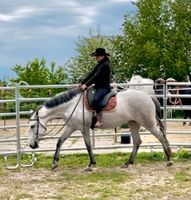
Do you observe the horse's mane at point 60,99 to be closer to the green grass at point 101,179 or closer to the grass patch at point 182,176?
the green grass at point 101,179

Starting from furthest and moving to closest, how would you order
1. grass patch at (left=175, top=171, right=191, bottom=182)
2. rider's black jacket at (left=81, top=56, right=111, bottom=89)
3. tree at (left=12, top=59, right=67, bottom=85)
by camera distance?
tree at (left=12, top=59, right=67, bottom=85) < rider's black jacket at (left=81, top=56, right=111, bottom=89) < grass patch at (left=175, top=171, right=191, bottom=182)

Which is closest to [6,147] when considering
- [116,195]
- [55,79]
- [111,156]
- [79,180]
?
[111,156]

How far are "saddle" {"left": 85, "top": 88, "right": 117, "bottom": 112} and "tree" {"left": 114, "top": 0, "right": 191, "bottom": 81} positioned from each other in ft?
72.6

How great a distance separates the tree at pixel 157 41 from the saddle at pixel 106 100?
72.6 ft

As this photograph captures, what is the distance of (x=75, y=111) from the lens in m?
8.79

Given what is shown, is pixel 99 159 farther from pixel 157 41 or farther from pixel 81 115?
pixel 157 41

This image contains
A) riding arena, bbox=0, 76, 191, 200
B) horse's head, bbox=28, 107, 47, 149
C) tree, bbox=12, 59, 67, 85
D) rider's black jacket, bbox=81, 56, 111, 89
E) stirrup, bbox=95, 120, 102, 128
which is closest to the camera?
riding arena, bbox=0, 76, 191, 200

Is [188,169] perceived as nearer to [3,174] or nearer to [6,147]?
[3,174]

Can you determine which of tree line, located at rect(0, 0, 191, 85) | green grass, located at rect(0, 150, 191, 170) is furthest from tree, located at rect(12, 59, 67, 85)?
green grass, located at rect(0, 150, 191, 170)

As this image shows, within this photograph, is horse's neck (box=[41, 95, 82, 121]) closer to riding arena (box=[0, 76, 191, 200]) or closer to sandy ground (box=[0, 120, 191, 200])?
riding arena (box=[0, 76, 191, 200])

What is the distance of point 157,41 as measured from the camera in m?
32.4

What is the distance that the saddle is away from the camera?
8.69 meters

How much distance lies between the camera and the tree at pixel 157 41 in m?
31.4

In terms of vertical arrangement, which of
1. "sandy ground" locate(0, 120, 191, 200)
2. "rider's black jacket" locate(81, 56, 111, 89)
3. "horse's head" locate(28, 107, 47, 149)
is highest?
"rider's black jacket" locate(81, 56, 111, 89)
